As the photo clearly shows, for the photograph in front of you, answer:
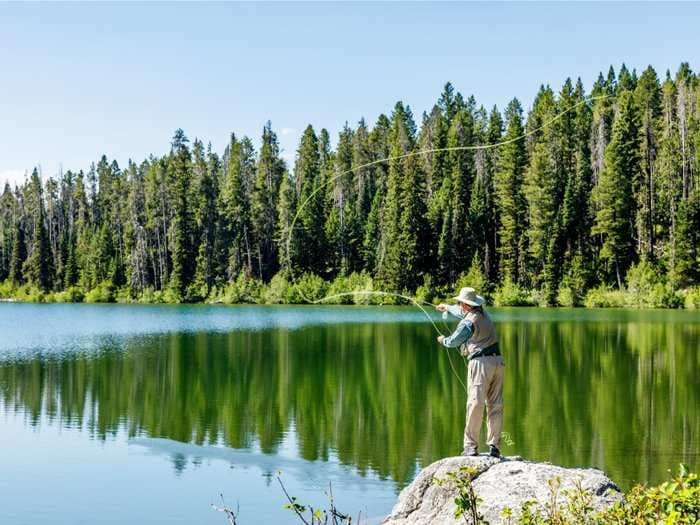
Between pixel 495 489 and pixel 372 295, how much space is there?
68832mm

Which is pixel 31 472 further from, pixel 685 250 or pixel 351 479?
pixel 685 250

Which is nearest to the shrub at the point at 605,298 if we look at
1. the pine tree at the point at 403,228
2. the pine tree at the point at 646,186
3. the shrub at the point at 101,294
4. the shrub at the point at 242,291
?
the pine tree at the point at 646,186

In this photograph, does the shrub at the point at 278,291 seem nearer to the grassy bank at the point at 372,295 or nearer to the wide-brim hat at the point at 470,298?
the grassy bank at the point at 372,295

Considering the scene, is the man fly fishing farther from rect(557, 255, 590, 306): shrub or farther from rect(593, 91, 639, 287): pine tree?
rect(593, 91, 639, 287): pine tree

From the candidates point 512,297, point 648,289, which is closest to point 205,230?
point 512,297

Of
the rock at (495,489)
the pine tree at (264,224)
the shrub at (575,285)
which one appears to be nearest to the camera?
the rock at (495,489)

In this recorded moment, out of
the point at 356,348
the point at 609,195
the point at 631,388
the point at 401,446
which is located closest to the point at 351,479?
the point at 401,446

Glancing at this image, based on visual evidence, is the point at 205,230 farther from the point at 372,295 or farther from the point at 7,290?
the point at 7,290

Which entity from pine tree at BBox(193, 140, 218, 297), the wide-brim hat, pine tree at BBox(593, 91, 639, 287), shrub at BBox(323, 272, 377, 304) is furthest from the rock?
pine tree at BBox(193, 140, 218, 297)

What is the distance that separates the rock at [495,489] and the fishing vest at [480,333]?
1.15m

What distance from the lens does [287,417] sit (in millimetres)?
18453

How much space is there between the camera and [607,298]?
66312 millimetres

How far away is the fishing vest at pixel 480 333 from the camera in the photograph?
917cm

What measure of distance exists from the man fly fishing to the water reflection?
4003mm
